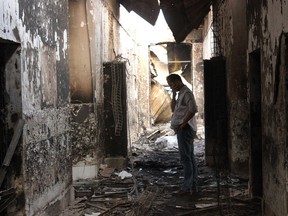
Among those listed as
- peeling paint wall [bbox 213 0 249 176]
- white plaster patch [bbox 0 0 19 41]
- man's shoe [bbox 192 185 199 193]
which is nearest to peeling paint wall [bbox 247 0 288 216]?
man's shoe [bbox 192 185 199 193]

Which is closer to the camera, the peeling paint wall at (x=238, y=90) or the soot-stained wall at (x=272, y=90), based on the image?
the soot-stained wall at (x=272, y=90)

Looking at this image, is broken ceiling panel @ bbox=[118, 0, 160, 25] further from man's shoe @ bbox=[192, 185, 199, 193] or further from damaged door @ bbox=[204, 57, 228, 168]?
man's shoe @ bbox=[192, 185, 199, 193]

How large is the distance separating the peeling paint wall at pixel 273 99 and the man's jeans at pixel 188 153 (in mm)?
1607

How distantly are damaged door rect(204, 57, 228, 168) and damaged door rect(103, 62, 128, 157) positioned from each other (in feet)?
6.30

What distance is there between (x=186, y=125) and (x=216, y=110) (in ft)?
9.75

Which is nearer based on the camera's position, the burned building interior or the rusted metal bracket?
the rusted metal bracket

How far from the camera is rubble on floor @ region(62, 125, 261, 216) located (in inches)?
234

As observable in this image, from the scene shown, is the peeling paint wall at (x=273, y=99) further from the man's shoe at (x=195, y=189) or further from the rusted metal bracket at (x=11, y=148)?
the rusted metal bracket at (x=11, y=148)

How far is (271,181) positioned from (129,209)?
2143 millimetres

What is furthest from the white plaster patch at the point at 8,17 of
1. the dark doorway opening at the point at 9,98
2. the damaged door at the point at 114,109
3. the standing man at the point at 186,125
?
the damaged door at the point at 114,109

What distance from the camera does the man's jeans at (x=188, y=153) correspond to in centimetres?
678

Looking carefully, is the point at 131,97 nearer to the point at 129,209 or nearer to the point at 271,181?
the point at 129,209

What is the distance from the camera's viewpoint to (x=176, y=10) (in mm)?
12125

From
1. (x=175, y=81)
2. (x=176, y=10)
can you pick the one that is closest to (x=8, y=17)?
(x=175, y=81)
